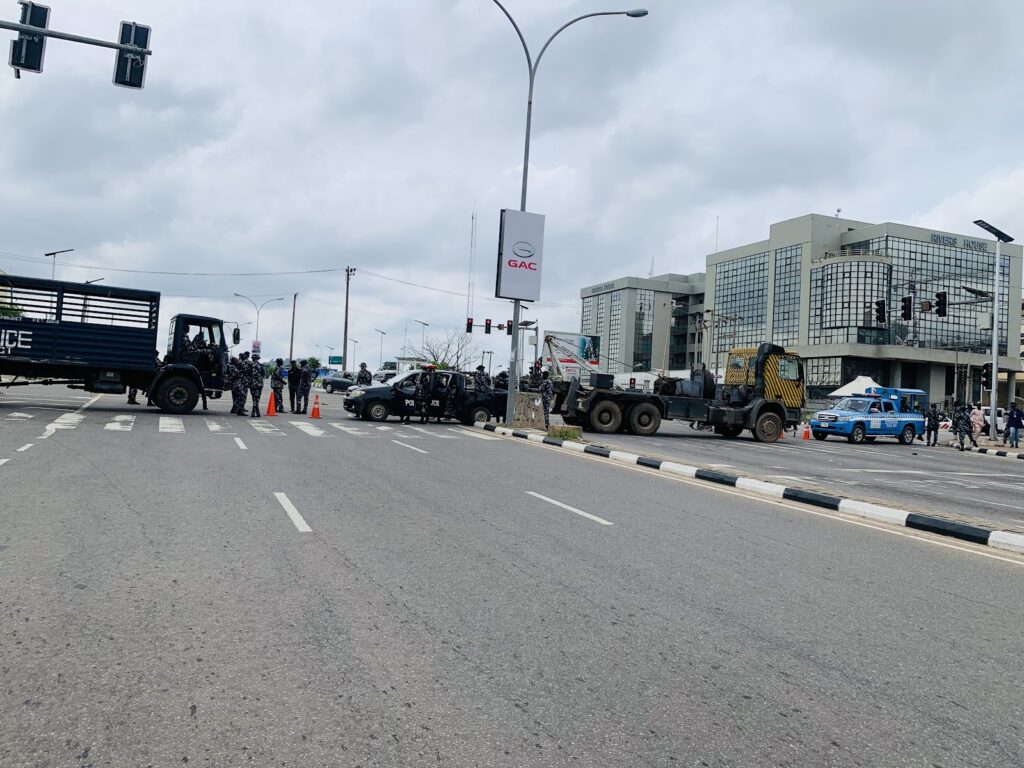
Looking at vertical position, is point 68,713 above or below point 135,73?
below

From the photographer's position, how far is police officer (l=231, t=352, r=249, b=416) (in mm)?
24234

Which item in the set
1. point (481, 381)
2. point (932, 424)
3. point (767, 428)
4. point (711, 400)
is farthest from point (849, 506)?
point (932, 424)

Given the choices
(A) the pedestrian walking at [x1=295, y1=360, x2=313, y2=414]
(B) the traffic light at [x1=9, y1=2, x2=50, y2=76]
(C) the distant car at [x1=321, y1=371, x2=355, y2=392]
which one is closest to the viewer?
(B) the traffic light at [x1=9, y1=2, x2=50, y2=76]

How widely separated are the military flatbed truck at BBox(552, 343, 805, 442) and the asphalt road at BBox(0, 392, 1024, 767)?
16.6m

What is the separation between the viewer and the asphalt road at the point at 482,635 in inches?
128

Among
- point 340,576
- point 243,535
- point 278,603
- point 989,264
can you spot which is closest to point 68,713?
point 278,603

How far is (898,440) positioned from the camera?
112 ft

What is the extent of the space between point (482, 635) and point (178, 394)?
2045 cm

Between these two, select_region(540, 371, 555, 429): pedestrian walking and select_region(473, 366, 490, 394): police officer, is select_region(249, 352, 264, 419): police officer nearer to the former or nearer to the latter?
select_region(473, 366, 490, 394): police officer

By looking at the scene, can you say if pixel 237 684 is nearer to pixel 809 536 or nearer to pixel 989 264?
pixel 809 536

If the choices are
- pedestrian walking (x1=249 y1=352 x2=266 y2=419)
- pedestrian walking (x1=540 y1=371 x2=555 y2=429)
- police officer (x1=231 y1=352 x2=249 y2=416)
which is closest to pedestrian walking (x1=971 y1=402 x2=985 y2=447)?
pedestrian walking (x1=540 y1=371 x2=555 y2=429)

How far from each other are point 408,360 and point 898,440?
6203 centimetres

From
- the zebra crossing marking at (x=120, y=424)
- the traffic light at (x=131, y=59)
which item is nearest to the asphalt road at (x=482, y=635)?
the traffic light at (x=131, y=59)

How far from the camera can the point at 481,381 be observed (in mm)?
26703
